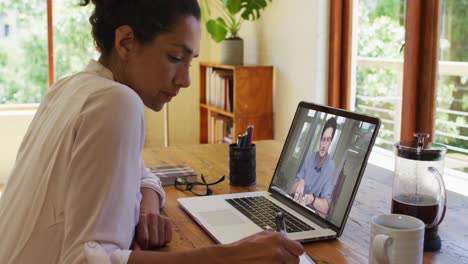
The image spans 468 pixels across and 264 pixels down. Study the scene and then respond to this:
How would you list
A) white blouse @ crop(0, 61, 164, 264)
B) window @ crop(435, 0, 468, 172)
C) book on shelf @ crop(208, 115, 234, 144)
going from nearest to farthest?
white blouse @ crop(0, 61, 164, 264) < window @ crop(435, 0, 468, 172) < book on shelf @ crop(208, 115, 234, 144)

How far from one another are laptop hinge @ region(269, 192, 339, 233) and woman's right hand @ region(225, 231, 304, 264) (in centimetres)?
26

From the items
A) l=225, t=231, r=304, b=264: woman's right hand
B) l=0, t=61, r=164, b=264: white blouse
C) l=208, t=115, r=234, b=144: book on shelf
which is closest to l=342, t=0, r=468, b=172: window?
l=208, t=115, r=234, b=144: book on shelf

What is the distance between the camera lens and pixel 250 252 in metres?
0.92

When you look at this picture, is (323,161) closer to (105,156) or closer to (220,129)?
(105,156)

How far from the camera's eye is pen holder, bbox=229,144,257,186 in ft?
5.19

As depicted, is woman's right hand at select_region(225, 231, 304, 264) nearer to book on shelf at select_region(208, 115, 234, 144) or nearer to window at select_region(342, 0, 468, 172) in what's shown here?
window at select_region(342, 0, 468, 172)

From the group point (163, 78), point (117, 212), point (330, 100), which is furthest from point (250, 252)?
point (330, 100)

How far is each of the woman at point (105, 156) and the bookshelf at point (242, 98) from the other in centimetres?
251

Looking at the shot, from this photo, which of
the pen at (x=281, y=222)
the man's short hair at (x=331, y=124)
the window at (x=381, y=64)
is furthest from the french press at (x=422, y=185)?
the window at (x=381, y=64)

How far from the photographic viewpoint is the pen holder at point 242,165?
5.19ft

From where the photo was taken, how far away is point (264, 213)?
4.29ft

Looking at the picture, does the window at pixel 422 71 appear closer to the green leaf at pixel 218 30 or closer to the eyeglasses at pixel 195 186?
the green leaf at pixel 218 30

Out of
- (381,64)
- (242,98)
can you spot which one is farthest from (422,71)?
(242,98)

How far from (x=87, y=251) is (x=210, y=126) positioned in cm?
345
